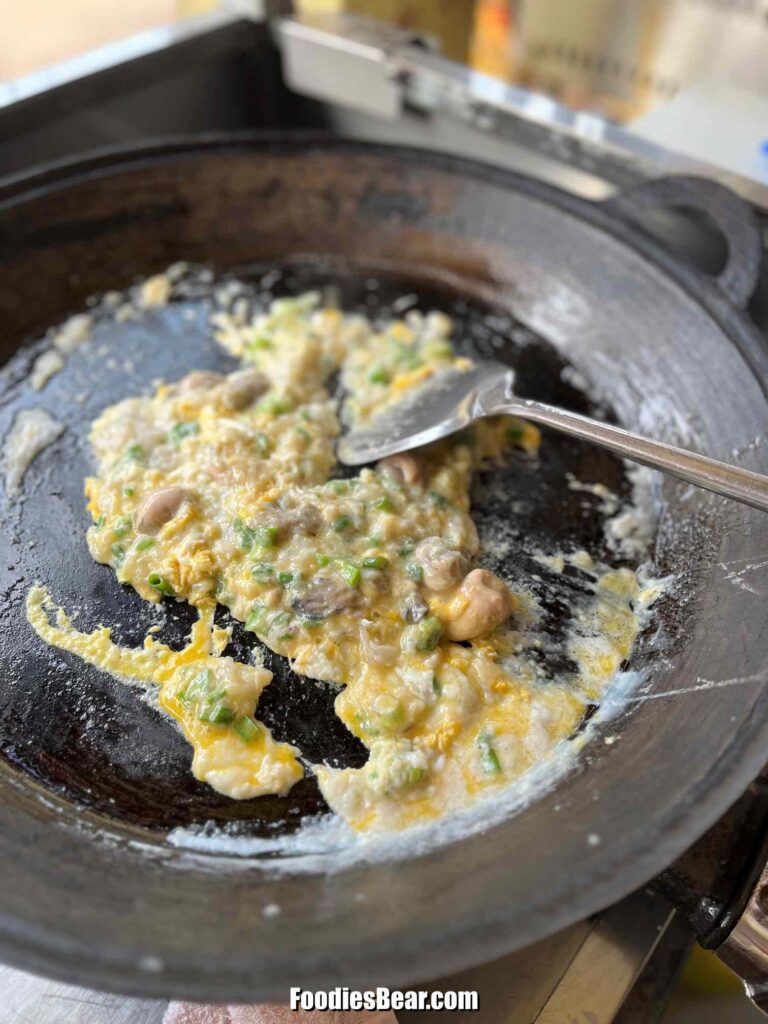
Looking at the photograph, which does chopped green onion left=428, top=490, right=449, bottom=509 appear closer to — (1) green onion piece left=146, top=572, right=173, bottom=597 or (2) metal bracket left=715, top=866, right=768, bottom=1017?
(1) green onion piece left=146, top=572, right=173, bottom=597

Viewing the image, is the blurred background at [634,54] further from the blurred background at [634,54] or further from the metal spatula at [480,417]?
the metal spatula at [480,417]

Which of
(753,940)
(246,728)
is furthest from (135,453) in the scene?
(753,940)

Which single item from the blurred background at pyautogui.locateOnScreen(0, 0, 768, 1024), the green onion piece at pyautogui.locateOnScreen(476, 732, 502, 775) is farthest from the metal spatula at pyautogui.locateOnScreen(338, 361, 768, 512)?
the blurred background at pyautogui.locateOnScreen(0, 0, 768, 1024)

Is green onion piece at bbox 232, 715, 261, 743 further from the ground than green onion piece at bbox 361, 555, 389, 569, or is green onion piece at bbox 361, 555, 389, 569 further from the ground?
green onion piece at bbox 361, 555, 389, 569

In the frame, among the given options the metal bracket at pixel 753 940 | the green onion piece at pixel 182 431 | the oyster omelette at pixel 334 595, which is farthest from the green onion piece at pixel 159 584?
the metal bracket at pixel 753 940

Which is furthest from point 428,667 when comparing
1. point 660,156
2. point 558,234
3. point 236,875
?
point 660,156

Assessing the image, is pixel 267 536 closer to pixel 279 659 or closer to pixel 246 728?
pixel 279 659
